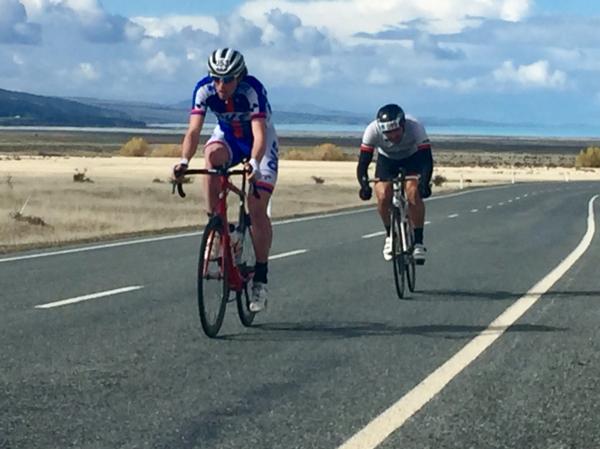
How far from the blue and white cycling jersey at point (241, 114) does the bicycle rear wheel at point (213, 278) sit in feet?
1.78

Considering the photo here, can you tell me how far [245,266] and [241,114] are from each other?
3.89 ft

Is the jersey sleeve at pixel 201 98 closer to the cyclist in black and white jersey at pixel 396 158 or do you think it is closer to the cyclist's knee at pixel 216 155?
the cyclist's knee at pixel 216 155

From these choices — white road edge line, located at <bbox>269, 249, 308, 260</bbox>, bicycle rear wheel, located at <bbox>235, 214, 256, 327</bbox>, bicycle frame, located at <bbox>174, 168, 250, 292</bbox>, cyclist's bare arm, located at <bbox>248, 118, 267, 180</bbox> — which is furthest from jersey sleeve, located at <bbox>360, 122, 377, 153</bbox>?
white road edge line, located at <bbox>269, 249, 308, 260</bbox>

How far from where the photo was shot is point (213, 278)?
8641mm

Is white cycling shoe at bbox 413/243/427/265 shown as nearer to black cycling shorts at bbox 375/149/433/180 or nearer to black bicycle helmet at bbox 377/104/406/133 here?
black cycling shorts at bbox 375/149/433/180

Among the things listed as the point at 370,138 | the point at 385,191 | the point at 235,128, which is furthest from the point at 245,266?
the point at 385,191

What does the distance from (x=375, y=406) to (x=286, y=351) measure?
1764mm

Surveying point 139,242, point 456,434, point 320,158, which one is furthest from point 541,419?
point 320,158

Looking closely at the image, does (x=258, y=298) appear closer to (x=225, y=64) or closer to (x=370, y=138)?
(x=225, y=64)

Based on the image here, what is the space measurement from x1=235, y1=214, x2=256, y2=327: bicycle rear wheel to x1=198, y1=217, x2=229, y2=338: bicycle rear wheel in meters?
0.26

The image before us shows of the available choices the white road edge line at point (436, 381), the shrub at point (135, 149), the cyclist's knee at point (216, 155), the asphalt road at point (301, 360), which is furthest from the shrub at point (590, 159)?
the cyclist's knee at point (216, 155)

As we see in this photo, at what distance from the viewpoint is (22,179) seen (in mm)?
53562

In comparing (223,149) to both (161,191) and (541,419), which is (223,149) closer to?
(541,419)

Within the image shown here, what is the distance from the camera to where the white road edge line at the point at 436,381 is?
584 centimetres
